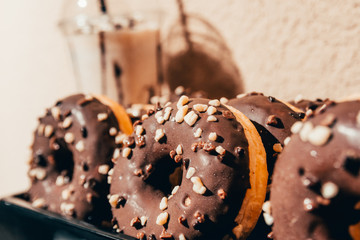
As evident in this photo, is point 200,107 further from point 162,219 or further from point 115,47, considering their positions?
point 115,47

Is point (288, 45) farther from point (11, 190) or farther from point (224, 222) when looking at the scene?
point (11, 190)

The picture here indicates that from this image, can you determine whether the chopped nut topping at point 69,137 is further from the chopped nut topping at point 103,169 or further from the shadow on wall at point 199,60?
the shadow on wall at point 199,60

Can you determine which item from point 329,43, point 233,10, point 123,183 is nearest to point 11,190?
point 123,183

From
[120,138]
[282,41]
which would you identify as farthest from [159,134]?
[282,41]

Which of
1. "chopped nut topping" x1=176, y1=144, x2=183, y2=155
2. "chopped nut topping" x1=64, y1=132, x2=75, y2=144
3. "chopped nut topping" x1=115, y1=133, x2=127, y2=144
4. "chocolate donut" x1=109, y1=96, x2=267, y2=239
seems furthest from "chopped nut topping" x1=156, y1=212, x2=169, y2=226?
"chopped nut topping" x1=64, y1=132, x2=75, y2=144

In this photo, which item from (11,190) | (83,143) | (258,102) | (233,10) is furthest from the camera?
(11,190)

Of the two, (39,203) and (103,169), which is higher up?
(103,169)
